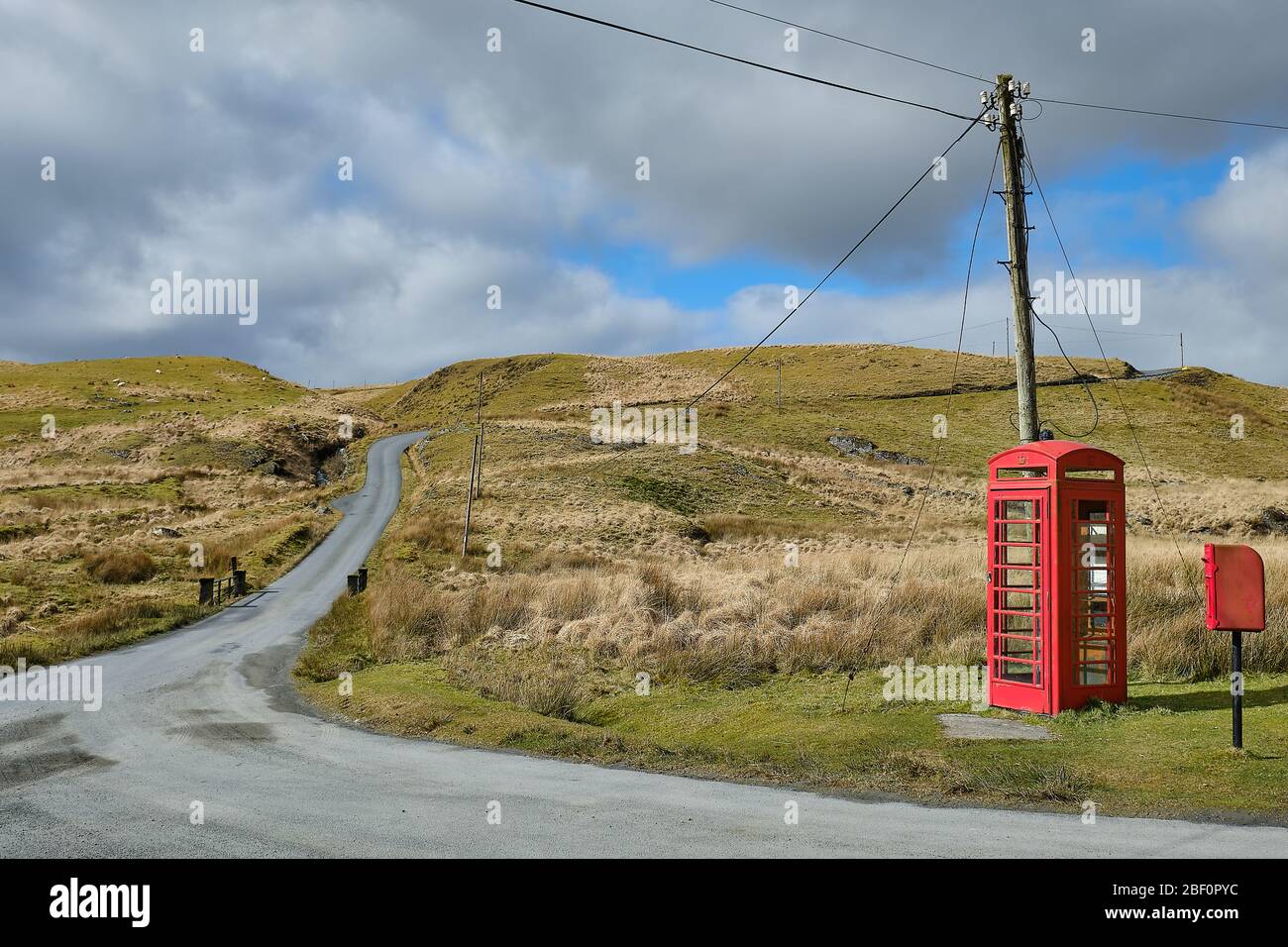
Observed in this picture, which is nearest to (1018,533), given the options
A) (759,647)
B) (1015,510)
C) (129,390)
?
(1015,510)

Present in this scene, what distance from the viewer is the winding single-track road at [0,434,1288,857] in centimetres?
649

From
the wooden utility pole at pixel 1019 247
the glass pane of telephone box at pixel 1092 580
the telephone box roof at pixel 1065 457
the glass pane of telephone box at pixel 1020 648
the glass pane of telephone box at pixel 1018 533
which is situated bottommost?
the glass pane of telephone box at pixel 1020 648

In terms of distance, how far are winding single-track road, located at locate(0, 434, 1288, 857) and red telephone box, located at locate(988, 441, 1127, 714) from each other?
361 centimetres

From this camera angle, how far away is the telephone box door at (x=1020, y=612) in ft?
33.6

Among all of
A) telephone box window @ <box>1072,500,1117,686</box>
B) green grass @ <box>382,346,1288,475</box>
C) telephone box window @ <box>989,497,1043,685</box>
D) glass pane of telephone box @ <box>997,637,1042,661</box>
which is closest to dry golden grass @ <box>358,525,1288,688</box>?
glass pane of telephone box @ <box>997,637,1042,661</box>

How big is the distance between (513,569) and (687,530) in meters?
13.3

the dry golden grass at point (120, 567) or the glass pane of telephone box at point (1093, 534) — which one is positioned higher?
the glass pane of telephone box at point (1093, 534)

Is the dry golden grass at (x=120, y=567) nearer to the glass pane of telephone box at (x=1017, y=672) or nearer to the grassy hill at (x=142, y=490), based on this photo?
the grassy hill at (x=142, y=490)

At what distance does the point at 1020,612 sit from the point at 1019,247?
5181 millimetres

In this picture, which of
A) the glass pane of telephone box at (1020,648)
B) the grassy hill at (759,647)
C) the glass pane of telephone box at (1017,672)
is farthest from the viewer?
the glass pane of telephone box at (1017,672)

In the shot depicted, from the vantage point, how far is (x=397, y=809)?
304 inches

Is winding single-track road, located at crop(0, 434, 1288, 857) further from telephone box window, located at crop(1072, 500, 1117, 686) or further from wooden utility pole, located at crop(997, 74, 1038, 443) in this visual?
wooden utility pole, located at crop(997, 74, 1038, 443)

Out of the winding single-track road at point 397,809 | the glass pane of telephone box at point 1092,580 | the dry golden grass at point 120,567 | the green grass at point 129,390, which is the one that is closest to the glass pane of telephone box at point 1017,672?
the glass pane of telephone box at point 1092,580

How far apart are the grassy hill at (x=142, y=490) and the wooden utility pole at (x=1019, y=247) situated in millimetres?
19252
